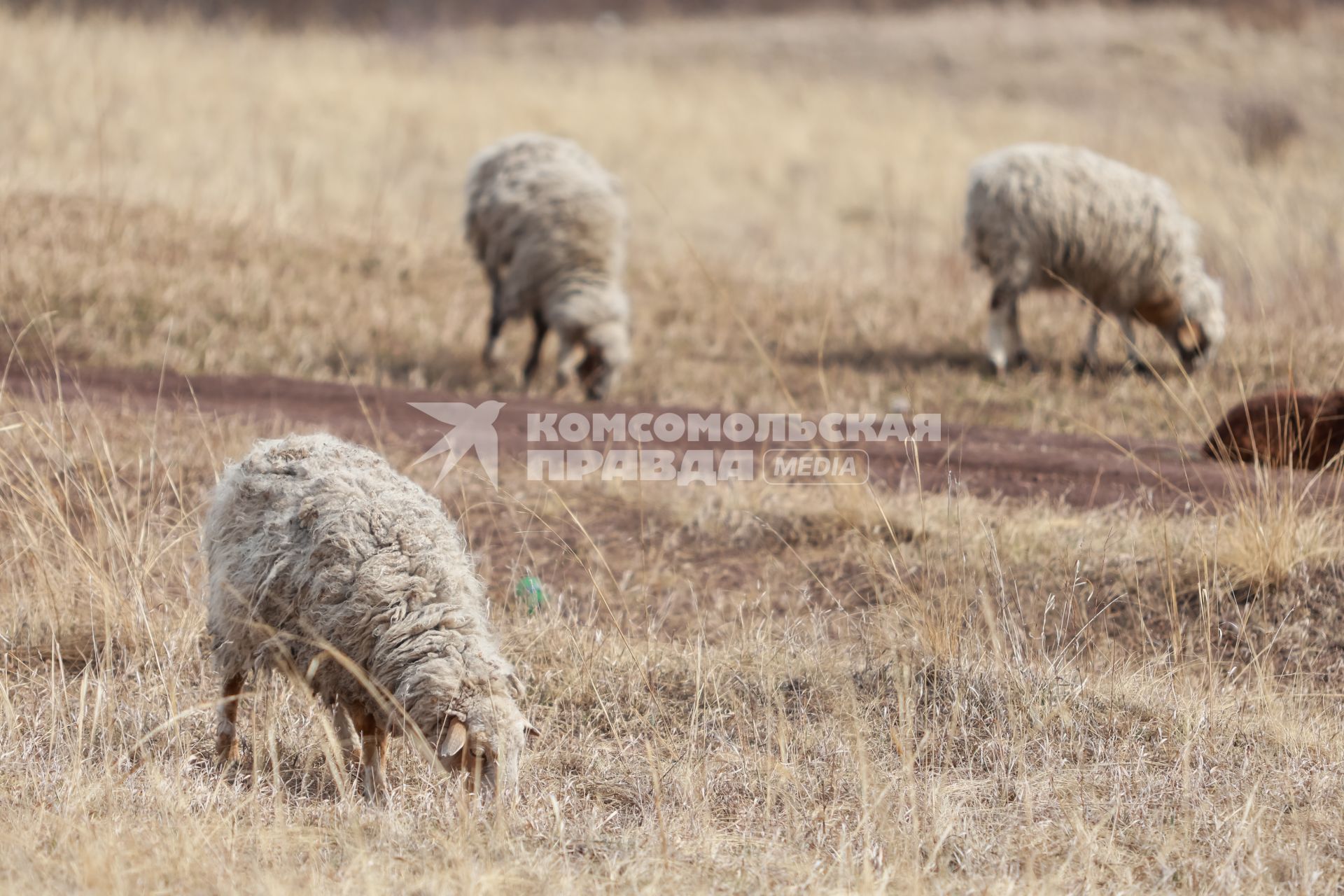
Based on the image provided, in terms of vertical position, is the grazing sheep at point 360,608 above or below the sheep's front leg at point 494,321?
below

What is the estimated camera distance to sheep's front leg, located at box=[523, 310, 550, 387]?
9734mm

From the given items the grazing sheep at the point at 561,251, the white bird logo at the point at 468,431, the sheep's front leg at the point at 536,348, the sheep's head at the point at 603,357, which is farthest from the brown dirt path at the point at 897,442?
the sheep's front leg at the point at 536,348

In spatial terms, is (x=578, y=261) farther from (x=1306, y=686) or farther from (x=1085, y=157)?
(x=1306, y=686)

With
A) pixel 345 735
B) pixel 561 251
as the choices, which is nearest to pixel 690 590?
pixel 345 735

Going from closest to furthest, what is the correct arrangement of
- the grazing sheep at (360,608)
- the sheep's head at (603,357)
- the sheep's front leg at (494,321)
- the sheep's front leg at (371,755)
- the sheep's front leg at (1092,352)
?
1. the grazing sheep at (360,608)
2. the sheep's front leg at (371,755)
3. the sheep's head at (603,357)
4. the sheep's front leg at (494,321)
5. the sheep's front leg at (1092,352)

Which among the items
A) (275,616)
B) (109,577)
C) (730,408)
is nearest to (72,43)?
Result: (730,408)

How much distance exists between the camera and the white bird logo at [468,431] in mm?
7188

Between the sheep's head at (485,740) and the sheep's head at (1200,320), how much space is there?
7.75 metres

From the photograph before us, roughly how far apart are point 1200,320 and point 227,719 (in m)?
8.20

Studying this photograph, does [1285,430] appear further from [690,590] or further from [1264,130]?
[1264,130]

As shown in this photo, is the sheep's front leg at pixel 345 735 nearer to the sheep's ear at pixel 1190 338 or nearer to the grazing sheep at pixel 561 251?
the grazing sheep at pixel 561 251

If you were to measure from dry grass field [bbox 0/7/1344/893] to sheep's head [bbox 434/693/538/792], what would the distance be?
0.38ft

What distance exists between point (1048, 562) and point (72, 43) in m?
15.9

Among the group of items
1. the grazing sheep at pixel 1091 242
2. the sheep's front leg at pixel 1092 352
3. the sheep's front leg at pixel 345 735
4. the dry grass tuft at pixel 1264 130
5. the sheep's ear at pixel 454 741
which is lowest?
the sheep's front leg at pixel 345 735
